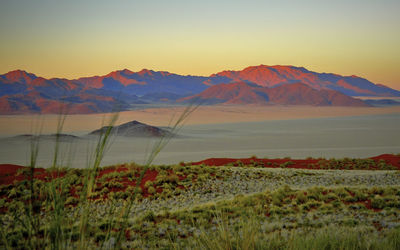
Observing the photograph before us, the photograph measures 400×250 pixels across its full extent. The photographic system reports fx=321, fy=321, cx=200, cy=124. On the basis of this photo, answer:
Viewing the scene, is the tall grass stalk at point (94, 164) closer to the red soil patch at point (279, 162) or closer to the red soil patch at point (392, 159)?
the red soil patch at point (279, 162)

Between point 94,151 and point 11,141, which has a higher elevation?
point 94,151

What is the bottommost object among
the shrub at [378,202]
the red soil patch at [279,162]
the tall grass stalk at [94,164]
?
the red soil patch at [279,162]

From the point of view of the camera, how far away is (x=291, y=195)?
14.6 metres

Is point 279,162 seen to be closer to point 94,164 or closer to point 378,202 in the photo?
point 378,202

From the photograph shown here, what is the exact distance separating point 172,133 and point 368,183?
20953mm

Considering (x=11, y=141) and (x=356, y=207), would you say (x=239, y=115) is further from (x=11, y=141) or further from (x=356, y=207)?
(x=356, y=207)

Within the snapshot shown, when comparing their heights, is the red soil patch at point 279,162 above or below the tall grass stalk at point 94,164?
below

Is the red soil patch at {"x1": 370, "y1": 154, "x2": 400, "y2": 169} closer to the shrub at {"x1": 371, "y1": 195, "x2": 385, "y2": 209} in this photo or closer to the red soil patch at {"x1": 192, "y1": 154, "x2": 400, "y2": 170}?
the red soil patch at {"x1": 192, "y1": 154, "x2": 400, "y2": 170}

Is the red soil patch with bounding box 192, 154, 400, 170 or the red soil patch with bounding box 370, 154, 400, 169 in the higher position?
the red soil patch with bounding box 370, 154, 400, 169

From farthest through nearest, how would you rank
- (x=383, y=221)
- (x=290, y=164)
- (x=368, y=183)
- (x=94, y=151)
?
(x=290, y=164)
(x=368, y=183)
(x=383, y=221)
(x=94, y=151)

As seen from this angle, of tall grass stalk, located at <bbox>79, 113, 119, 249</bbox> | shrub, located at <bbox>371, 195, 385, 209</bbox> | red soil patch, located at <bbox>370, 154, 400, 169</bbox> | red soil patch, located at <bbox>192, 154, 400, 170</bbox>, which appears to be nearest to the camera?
tall grass stalk, located at <bbox>79, 113, 119, 249</bbox>

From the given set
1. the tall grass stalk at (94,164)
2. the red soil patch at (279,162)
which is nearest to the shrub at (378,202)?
the tall grass stalk at (94,164)

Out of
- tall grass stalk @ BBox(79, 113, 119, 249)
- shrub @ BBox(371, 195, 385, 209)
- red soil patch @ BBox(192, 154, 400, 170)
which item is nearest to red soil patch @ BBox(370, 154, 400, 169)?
red soil patch @ BBox(192, 154, 400, 170)

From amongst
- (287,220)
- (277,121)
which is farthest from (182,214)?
(277,121)
